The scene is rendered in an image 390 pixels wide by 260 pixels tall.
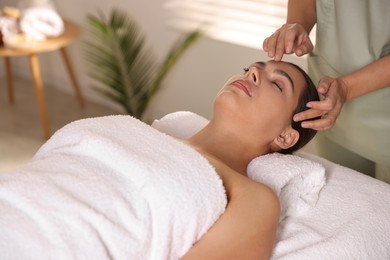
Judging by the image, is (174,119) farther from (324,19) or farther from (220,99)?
Answer: (324,19)

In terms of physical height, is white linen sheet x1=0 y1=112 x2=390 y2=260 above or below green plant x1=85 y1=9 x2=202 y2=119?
above

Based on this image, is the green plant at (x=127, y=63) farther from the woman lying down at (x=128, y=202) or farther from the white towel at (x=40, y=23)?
the woman lying down at (x=128, y=202)

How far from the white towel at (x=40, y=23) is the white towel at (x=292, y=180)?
1845 mm

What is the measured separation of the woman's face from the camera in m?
1.66

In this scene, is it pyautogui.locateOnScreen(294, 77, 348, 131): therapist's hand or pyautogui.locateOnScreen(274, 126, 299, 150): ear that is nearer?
pyautogui.locateOnScreen(294, 77, 348, 131): therapist's hand

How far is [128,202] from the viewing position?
137 centimetres

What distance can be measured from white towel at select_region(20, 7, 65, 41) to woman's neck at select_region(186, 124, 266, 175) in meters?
1.73

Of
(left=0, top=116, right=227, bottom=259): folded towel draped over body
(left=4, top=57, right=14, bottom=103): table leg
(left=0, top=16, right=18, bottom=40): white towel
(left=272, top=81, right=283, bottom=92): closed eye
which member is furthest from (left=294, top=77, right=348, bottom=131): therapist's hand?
(left=4, top=57, right=14, bottom=103): table leg

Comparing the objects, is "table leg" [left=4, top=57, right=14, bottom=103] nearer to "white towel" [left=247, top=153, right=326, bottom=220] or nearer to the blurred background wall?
the blurred background wall

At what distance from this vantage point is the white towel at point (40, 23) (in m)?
3.19

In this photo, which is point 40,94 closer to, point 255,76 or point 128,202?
point 255,76

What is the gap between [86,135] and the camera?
1511mm

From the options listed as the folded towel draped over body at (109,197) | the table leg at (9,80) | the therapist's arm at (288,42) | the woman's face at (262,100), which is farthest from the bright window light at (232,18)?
the folded towel draped over body at (109,197)

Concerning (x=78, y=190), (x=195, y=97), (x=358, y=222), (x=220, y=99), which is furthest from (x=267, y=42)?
(x=195, y=97)
